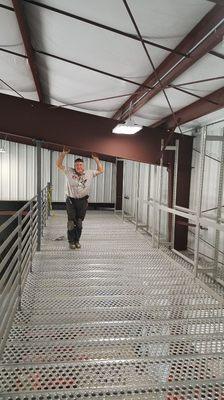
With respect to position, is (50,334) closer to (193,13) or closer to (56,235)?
(193,13)

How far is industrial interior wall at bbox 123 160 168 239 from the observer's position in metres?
6.67

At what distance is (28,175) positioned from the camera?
1070cm

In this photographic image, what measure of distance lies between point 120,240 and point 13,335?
3683 mm

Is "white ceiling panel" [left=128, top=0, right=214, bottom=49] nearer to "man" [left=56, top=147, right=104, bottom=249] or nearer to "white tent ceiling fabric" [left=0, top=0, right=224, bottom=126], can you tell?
"white tent ceiling fabric" [left=0, top=0, right=224, bottom=126]

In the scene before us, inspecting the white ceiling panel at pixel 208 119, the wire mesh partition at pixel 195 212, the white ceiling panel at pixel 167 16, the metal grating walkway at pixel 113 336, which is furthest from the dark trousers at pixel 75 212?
the white ceiling panel at pixel 167 16

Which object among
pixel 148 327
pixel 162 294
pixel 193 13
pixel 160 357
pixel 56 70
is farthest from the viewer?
pixel 56 70

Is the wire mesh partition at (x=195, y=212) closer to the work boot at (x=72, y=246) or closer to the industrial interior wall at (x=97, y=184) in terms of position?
the industrial interior wall at (x=97, y=184)

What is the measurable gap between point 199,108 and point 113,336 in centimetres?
331

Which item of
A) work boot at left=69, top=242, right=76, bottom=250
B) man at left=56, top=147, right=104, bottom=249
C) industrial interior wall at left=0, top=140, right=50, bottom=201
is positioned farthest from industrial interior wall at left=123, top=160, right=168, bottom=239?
industrial interior wall at left=0, top=140, right=50, bottom=201

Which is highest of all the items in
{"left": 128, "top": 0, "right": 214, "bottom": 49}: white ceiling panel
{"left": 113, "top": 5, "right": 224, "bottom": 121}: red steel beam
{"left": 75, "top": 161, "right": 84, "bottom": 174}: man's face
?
{"left": 128, "top": 0, "right": 214, "bottom": 49}: white ceiling panel

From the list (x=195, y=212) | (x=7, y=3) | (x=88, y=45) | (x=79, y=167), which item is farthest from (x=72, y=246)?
(x=7, y=3)

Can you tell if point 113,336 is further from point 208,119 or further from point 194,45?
point 208,119

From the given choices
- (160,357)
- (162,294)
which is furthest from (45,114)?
(160,357)

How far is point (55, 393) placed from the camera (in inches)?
62.2
